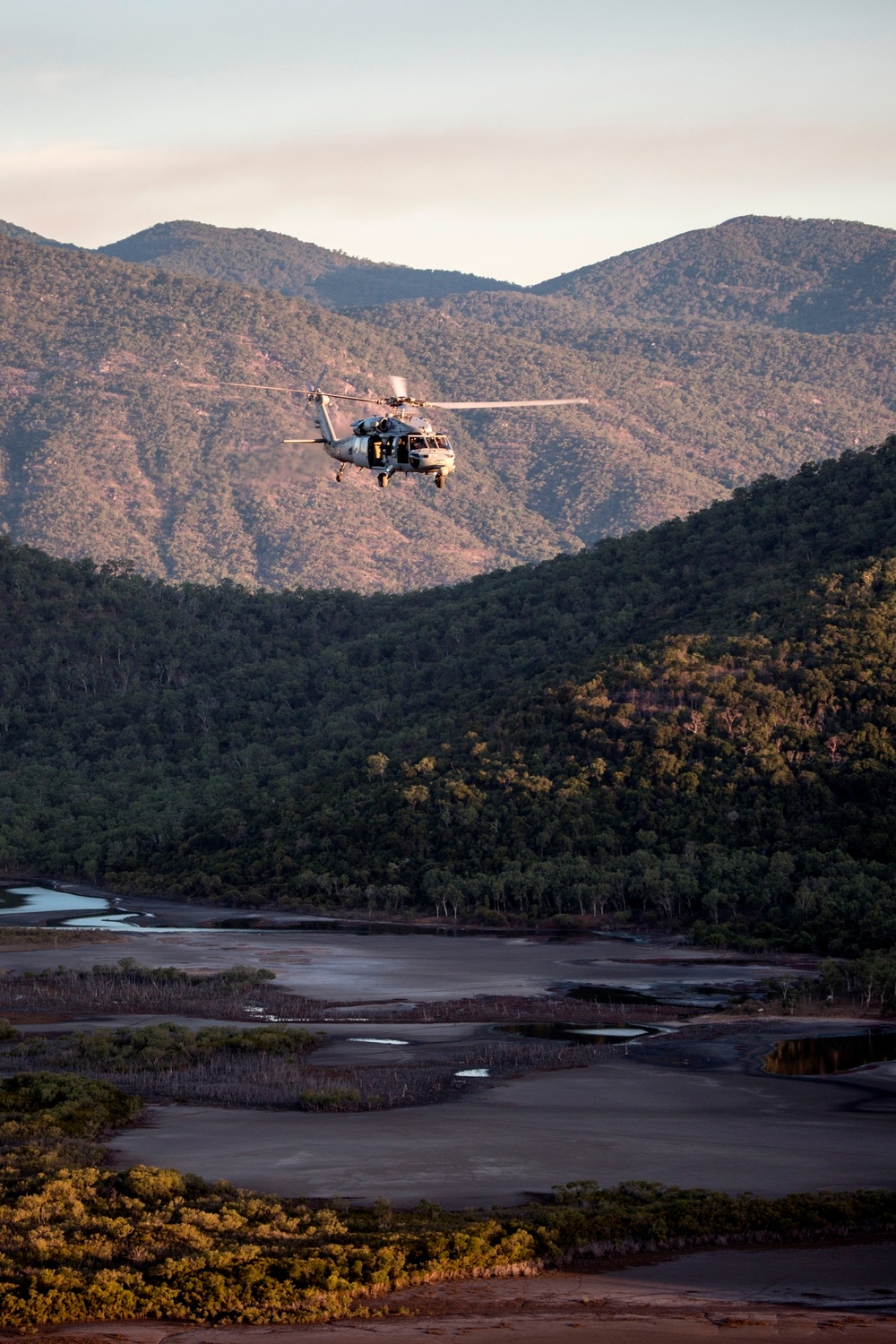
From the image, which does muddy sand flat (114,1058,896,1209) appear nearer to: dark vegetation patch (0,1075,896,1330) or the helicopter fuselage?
dark vegetation patch (0,1075,896,1330)

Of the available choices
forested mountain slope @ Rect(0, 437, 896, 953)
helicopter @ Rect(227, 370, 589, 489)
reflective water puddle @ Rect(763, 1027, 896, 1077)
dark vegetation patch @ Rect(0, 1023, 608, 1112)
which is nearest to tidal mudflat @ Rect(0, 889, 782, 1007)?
forested mountain slope @ Rect(0, 437, 896, 953)

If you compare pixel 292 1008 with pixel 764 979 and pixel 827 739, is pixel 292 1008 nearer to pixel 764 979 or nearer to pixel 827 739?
pixel 764 979

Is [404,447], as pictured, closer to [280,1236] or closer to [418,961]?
[280,1236]

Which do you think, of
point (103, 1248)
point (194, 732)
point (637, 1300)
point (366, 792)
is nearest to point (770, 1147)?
point (637, 1300)

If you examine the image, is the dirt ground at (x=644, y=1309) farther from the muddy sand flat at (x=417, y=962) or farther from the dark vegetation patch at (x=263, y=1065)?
the muddy sand flat at (x=417, y=962)

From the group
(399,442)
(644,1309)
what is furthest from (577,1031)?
(644,1309)

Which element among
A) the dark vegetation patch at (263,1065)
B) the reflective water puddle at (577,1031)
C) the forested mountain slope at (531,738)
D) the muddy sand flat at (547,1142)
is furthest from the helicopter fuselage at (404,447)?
the forested mountain slope at (531,738)
